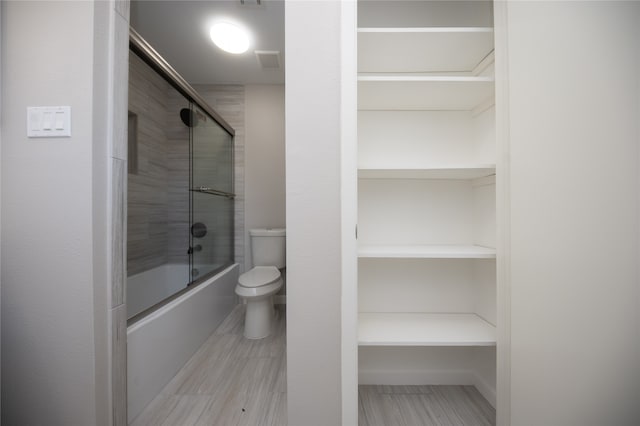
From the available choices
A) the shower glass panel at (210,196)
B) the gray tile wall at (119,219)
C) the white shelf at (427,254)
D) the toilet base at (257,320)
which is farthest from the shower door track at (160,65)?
the toilet base at (257,320)

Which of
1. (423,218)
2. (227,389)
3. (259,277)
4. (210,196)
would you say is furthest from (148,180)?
(423,218)

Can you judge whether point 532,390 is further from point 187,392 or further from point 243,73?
point 243,73

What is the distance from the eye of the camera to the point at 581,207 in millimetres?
1006

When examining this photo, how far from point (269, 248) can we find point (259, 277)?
47 centimetres

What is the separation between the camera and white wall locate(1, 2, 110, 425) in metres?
1.00

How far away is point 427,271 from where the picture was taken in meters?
1.50

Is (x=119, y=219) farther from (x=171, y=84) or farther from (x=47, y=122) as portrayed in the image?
(x=171, y=84)

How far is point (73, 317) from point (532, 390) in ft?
5.75

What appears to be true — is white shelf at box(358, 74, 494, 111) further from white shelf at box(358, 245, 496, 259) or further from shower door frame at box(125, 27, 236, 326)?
shower door frame at box(125, 27, 236, 326)

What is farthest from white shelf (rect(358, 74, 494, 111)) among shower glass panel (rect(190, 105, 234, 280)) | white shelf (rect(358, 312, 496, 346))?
shower glass panel (rect(190, 105, 234, 280))

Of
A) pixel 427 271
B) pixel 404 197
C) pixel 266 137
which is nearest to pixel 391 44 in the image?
pixel 404 197

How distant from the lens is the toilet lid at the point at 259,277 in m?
2.07

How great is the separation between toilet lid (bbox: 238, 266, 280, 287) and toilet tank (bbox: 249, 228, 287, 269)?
135mm

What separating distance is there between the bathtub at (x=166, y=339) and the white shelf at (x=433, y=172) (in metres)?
1.31
